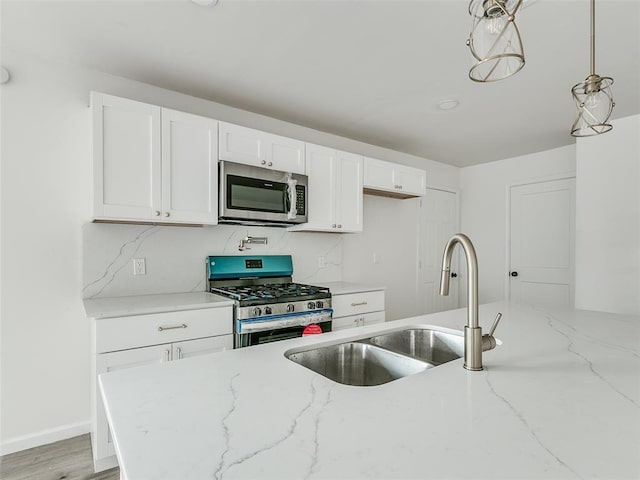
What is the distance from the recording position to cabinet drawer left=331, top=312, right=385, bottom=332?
9.70 feet

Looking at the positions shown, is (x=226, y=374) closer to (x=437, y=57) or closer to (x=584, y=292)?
(x=437, y=57)

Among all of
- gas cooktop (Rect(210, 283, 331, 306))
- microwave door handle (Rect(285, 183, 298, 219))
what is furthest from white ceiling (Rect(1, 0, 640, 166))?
gas cooktop (Rect(210, 283, 331, 306))

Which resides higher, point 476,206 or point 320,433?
point 476,206

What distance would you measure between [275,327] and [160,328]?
2.38 feet

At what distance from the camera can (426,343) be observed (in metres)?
1.62

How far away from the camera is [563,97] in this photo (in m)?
2.83

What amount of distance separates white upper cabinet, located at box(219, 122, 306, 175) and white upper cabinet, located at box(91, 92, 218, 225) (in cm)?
10

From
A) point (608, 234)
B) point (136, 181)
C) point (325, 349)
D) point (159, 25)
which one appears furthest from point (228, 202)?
point (608, 234)

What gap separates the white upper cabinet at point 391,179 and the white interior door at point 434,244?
2.71 ft

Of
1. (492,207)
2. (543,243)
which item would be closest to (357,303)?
(543,243)

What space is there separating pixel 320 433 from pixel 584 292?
3795 millimetres

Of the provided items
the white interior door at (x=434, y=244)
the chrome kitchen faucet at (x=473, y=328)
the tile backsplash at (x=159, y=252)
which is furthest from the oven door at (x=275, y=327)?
the white interior door at (x=434, y=244)

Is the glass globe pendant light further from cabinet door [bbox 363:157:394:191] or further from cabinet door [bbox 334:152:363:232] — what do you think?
cabinet door [bbox 363:157:394:191]

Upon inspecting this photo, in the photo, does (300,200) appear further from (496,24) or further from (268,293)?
(496,24)
